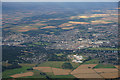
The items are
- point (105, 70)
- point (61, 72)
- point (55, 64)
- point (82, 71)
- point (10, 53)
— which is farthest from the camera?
point (10, 53)

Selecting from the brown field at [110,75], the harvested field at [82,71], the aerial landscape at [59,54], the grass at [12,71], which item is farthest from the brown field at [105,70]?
the grass at [12,71]

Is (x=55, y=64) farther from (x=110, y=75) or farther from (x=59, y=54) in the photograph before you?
(x=110, y=75)

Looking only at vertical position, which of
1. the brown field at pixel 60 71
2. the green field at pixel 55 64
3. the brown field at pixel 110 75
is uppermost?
the green field at pixel 55 64

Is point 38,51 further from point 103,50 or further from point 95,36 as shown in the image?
point 95,36

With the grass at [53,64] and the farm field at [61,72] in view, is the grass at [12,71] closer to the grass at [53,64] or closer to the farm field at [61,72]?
the farm field at [61,72]

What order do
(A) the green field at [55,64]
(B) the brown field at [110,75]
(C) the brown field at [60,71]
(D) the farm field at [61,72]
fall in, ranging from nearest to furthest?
(B) the brown field at [110,75]
(D) the farm field at [61,72]
(C) the brown field at [60,71]
(A) the green field at [55,64]

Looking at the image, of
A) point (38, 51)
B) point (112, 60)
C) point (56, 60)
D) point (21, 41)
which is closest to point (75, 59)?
point (56, 60)

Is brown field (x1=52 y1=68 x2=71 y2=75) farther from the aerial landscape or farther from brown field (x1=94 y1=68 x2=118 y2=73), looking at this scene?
brown field (x1=94 y1=68 x2=118 y2=73)

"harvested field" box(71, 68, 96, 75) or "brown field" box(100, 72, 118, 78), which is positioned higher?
"harvested field" box(71, 68, 96, 75)

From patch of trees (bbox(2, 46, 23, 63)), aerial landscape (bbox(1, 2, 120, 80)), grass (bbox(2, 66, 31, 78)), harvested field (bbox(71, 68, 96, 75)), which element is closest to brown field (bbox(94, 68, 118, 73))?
aerial landscape (bbox(1, 2, 120, 80))

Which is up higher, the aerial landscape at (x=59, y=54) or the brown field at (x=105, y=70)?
the aerial landscape at (x=59, y=54)

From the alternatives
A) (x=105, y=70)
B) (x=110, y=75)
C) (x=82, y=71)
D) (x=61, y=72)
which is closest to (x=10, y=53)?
(x=61, y=72)

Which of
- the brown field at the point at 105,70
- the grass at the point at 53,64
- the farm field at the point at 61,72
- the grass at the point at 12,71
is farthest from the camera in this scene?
the grass at the point at 53,64
